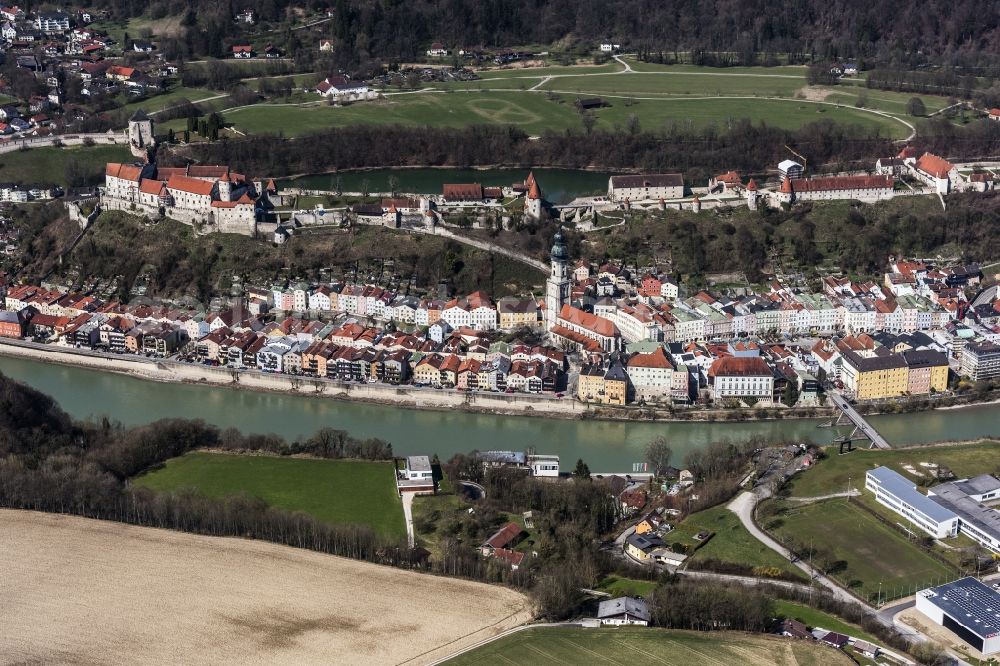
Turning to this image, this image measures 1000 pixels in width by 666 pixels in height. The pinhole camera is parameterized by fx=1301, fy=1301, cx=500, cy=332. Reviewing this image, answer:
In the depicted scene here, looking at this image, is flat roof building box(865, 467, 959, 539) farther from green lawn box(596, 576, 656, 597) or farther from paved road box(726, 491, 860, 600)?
green lawn box(596, 576, 656, 597)

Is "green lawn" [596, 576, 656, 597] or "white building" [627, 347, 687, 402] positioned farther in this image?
"white building" [627, 347, 687, 402]

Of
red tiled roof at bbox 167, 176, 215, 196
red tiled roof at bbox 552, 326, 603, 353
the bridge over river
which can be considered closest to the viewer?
the bridge over river

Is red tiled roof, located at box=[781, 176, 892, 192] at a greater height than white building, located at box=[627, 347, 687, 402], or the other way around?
red tiled roof, located at box=[781, 176, 892, 192]

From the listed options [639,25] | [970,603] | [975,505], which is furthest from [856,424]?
[639,25]

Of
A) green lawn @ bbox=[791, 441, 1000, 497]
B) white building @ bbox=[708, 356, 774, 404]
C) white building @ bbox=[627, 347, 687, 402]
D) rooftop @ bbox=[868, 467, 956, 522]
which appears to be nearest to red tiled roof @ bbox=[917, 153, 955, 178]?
white building @ bbox=[708, 356, 774, 404]

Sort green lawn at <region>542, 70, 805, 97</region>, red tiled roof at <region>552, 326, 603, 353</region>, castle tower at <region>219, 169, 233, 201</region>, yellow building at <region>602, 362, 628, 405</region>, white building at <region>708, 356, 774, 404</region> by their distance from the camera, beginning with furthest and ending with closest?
green lawn at <region>542, 70, 805, 97</region> → castle tower at <region>219, 169, 233, 201</region> → red tiled roof at <region>552, 326, 603, 353</region> → white building at <region>708, 356, 774, 404</region> → yellow building at <region>602, 362, 628, 405</region>

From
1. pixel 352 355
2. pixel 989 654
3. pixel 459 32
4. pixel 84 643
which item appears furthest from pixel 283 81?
pixel 989 654
